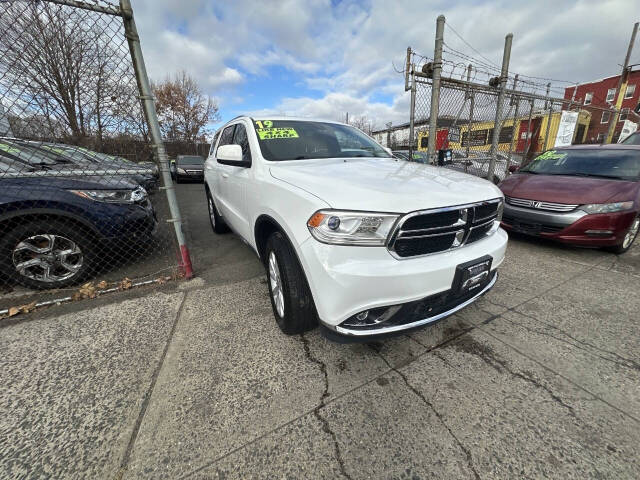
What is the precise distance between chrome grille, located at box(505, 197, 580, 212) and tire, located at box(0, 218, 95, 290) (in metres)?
5.42

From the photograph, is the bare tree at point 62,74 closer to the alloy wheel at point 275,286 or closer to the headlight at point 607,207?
the alloy wheel at point 275,286

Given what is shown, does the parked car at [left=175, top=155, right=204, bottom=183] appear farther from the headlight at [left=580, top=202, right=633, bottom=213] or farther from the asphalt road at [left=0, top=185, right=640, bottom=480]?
the headlight at [left=580, top=202, right=633, bottom=213]

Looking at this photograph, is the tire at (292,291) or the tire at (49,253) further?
the tire at (49,253)

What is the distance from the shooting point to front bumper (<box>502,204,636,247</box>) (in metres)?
3.41

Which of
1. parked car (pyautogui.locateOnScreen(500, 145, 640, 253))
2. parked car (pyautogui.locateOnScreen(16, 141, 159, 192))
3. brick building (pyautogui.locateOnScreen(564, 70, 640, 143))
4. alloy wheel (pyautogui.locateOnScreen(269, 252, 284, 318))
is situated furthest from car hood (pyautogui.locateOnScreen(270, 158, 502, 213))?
brick building (pyautogui.locateOnScreen(564, 70, 640, 143))

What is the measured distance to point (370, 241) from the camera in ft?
4.81

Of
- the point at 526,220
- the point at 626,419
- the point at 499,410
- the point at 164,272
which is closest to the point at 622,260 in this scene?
the point at 526,220

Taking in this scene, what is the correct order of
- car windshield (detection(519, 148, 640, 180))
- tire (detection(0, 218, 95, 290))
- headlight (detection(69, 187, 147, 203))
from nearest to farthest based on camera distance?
tire (detection(0, 218, 95, 290)) → headlight (detection(69, 187, 147, 203)) → car windshield (detection(519, 148, 640, 180))

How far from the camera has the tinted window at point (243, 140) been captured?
2.60 m

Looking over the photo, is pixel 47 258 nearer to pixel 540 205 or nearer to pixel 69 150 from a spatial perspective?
pixel 69 150

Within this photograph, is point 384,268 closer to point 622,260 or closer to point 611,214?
point 611,214

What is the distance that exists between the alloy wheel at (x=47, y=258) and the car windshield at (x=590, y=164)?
21.6ft

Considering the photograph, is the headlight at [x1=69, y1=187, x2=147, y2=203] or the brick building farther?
the brick building

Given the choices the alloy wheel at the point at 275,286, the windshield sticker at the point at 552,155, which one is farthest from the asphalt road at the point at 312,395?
the windshield sticker at the point at 552,155
